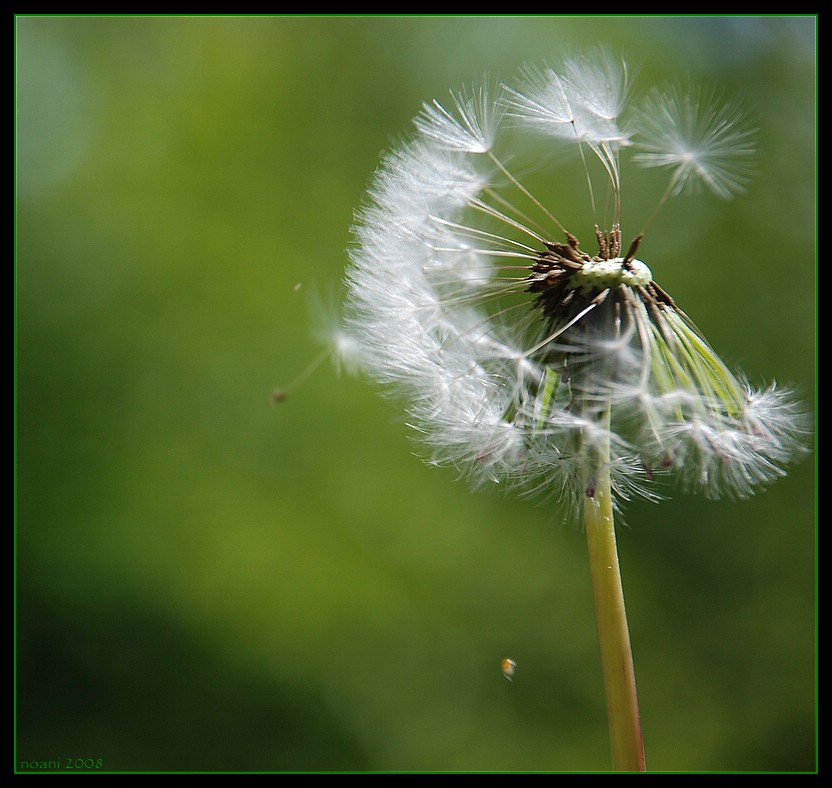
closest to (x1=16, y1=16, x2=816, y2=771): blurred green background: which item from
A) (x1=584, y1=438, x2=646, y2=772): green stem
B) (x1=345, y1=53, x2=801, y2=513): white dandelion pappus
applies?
(x1=345, y1=53, x2=801, y2=513): white dandelion pappus

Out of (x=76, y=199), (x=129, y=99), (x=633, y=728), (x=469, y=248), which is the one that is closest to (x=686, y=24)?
(x=129, y=99)

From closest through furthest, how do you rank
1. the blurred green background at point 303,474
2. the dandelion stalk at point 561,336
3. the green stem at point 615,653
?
the green stem at point 615,653, the dandelion stalk at point 561,336, the blurred green background at point 303,474

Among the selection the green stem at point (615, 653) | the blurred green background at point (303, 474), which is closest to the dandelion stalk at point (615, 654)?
the green stem at point (615, 653)

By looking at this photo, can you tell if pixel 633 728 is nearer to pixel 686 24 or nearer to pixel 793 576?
pixel 793 576

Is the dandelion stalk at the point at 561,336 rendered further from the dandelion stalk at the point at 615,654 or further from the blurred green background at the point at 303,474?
the blurred green background at the point at 303,474

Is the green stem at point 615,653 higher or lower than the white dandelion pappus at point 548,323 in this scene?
lower

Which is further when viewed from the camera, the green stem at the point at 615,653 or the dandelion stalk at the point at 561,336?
the dandelion stalk at the point at 561,336

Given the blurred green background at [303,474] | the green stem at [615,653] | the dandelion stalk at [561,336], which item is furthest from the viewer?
the blurred green background at [303,474]

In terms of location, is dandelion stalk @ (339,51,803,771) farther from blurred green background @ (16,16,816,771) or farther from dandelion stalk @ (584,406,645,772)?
blurred green background @ (16,16,816,771)

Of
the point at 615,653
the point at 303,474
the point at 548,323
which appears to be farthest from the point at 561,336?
the point at 303,474
